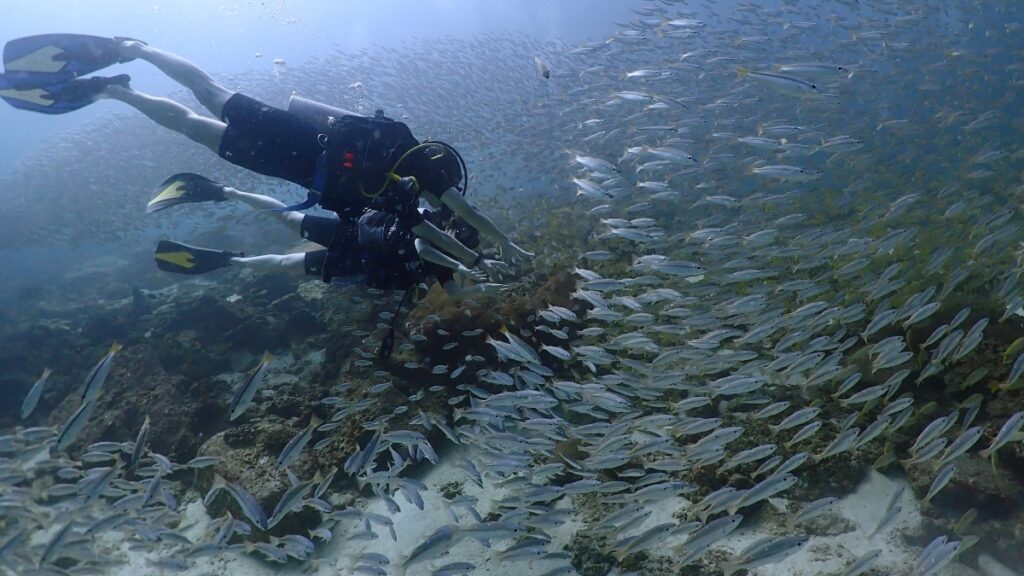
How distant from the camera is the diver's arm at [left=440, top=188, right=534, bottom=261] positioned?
5508mm

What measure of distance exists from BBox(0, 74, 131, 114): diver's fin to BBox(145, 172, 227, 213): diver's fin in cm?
121

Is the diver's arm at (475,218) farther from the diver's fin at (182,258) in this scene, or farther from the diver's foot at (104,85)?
the diver's foot at (104,85)

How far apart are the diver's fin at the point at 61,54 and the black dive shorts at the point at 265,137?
2132 millimetres

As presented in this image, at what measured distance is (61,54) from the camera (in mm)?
6234

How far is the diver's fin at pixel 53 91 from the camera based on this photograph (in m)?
6.16

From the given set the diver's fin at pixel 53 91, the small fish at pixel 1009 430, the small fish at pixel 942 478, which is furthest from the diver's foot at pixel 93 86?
the small fish at pixel 1009 430

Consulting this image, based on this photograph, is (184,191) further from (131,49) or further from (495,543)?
(495,543)

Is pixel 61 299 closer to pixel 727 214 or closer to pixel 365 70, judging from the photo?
pixel 365 70

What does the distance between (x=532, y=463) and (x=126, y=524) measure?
3932 mm

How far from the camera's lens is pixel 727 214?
1124cm

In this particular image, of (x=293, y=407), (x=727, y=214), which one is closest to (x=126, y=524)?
(x=293, y=407)

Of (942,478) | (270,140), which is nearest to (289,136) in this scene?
(270,140)

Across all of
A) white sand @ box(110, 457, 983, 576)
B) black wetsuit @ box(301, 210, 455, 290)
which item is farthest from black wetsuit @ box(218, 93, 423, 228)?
white sand @ box(110, 457, 983, 576)

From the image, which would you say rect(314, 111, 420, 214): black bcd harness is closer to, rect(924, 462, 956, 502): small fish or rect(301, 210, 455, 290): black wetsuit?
rect(301, 210, 455, 290): black wetsuit
